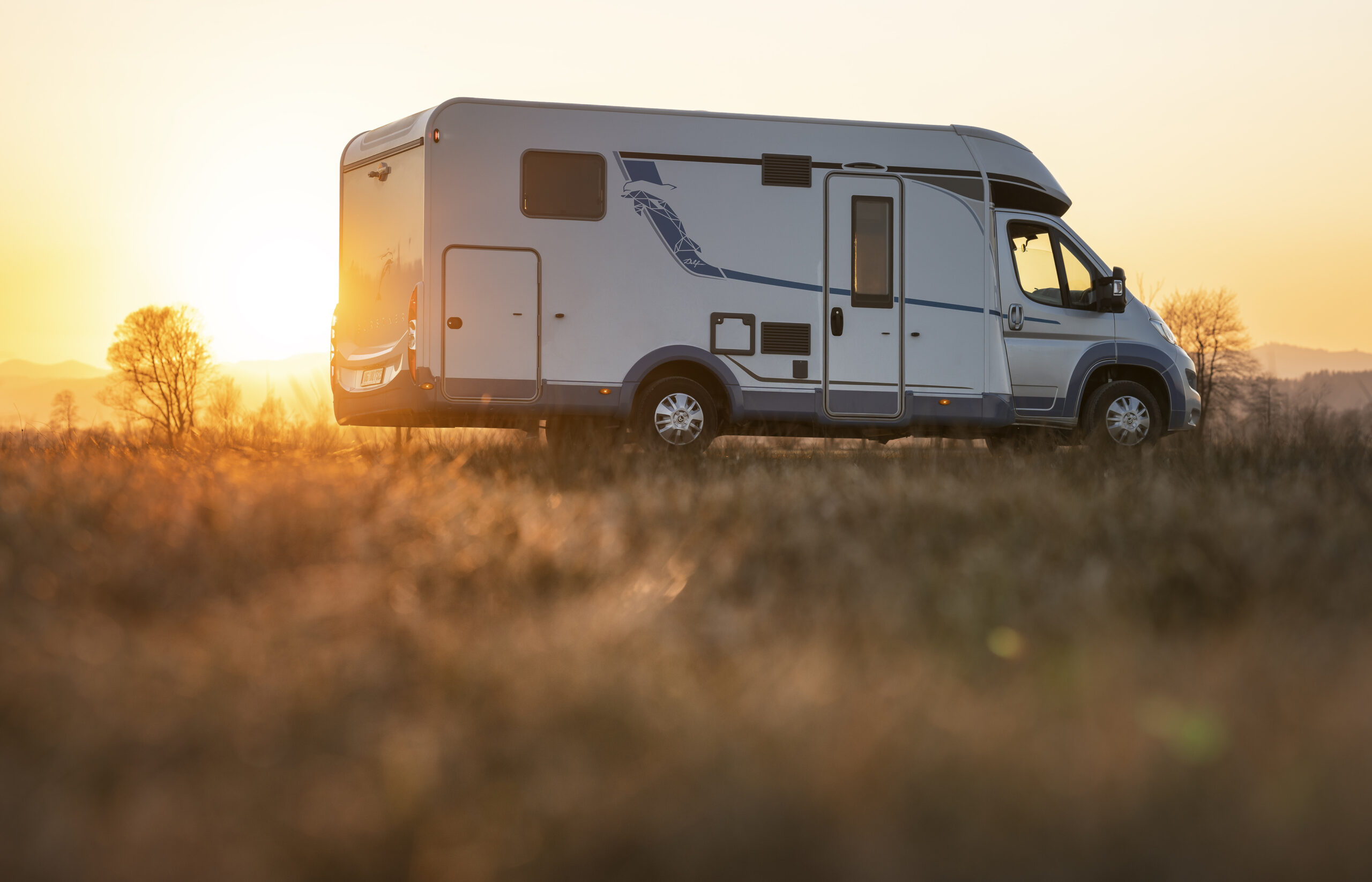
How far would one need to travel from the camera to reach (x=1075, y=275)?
8.79 metres

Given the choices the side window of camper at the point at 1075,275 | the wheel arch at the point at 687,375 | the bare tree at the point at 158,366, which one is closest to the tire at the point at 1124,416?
the side window of camper at the point at 1075,275

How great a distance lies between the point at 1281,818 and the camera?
1.40m

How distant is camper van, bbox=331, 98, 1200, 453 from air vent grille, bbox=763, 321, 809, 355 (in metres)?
0.02

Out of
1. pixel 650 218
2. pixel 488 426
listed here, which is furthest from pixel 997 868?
pixel 488 426

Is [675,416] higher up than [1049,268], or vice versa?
[1049,268]

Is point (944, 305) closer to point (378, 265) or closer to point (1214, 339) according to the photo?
point (378, 265)

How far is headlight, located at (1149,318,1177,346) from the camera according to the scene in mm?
8977

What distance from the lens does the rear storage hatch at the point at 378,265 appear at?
768cm

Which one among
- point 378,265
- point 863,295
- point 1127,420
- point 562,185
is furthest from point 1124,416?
point 378,265

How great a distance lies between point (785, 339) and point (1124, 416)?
3397 mm

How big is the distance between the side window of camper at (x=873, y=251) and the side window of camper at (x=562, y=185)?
2.18 m

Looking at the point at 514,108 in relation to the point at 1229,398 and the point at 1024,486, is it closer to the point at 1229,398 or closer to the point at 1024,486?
the point at 1024,486

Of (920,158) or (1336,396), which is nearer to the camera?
(920,158)

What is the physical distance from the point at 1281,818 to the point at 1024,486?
137 inches
